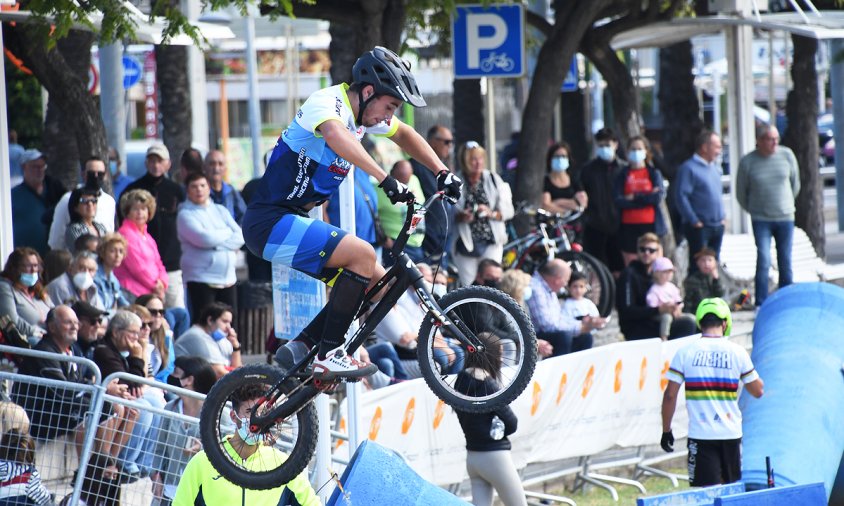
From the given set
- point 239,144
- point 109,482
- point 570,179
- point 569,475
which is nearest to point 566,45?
point 570,179

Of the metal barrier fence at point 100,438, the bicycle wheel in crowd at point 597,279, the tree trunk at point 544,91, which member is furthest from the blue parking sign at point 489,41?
the metal barrier fence at point 100,438

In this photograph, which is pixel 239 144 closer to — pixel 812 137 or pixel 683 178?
pixel 812 137

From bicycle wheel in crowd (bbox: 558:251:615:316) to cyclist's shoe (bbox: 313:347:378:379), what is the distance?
7802mm

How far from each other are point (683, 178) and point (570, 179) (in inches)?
46.1

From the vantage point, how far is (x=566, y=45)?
1575cm

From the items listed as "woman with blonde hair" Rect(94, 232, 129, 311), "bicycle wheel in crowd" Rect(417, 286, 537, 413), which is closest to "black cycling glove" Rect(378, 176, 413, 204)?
"bicycle wheel in crowd" Rect(417, 286, 537, 413)

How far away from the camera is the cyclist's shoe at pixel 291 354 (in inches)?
279

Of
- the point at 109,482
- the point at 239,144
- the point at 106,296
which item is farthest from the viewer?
the point at 239,144

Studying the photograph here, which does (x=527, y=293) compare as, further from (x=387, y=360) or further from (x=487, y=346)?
(x=487, y=346)

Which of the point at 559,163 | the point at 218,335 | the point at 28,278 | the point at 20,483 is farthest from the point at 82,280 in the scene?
the point at 559,163

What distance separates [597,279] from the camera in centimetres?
1462

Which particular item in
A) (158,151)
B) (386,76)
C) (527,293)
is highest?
(386,76)

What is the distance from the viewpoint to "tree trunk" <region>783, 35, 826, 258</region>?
20.2 meters

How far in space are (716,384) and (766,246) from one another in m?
5.78
